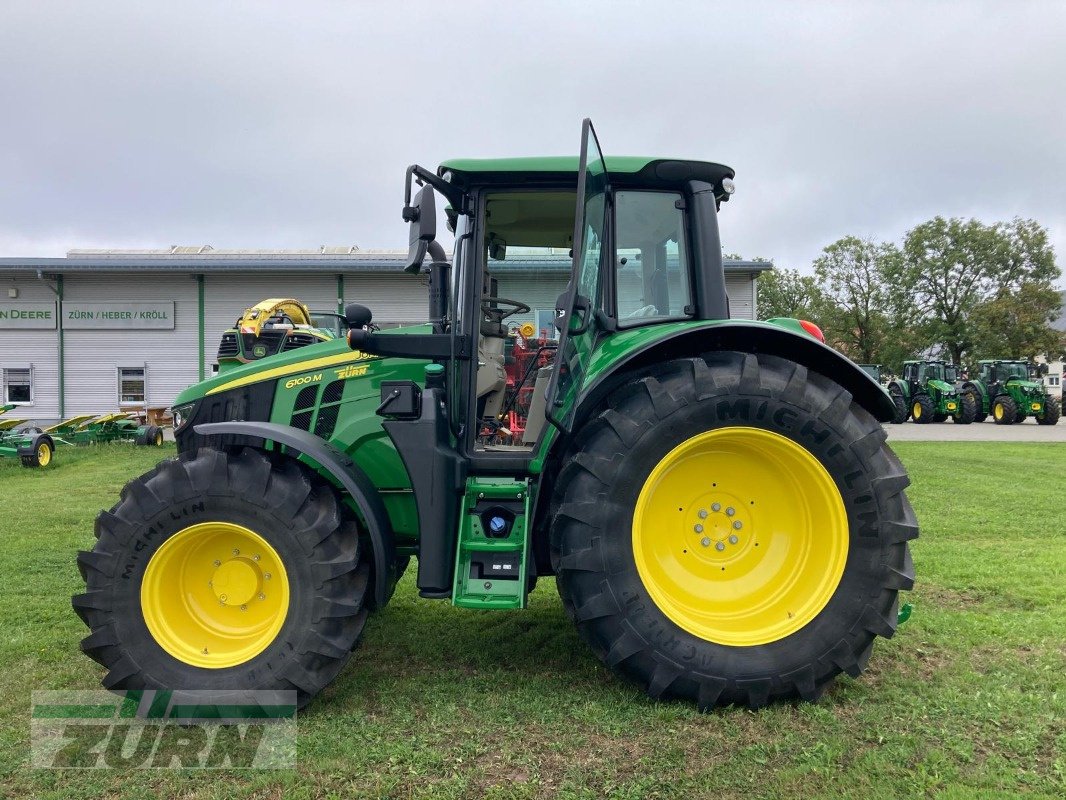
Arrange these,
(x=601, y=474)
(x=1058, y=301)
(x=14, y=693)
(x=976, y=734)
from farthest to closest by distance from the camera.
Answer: (x=1058, y=301) < (x=14, y=693) < (x=601, y=474) < (x=976, y=734)

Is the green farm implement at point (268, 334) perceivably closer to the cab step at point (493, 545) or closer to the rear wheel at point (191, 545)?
the rear wheel at point (191, 545)

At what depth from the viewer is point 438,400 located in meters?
3.37

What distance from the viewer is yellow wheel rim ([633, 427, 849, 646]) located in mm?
3129

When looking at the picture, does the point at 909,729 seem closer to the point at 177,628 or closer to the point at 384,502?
the point at 384,502

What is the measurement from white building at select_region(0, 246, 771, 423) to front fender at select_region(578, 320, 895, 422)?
17.1 metres

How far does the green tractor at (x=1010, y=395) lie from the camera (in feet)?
76.6

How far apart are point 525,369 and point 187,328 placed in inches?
753

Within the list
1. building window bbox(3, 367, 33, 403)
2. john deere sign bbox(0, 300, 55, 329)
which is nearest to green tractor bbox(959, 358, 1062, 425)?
john deere sign bbox(0, 300, 55, 329)

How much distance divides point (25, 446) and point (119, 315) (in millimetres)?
9050

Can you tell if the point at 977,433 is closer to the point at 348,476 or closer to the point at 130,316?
the point at 348,476

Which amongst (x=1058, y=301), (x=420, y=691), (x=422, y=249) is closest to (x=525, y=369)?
(x=422, y=249)

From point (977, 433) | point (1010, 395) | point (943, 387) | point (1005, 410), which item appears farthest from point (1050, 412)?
point (977, 433)

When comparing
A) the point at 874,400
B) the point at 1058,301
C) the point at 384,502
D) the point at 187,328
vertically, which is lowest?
the point at 384,502

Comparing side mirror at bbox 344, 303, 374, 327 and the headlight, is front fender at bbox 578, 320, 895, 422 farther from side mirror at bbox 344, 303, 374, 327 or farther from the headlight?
the headlight
